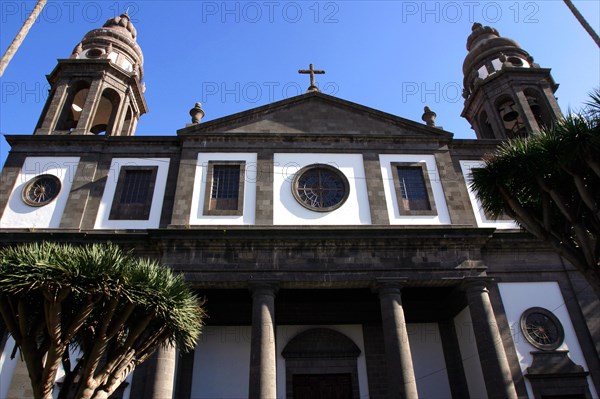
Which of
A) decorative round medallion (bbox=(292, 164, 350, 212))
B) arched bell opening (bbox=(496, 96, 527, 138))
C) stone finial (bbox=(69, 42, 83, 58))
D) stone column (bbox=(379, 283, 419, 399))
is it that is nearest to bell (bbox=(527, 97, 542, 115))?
arched bell opening (bbox=(496, 96, 527, 138))

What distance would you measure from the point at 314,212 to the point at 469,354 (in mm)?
7065

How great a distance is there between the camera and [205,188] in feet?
54.6

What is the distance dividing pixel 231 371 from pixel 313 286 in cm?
427

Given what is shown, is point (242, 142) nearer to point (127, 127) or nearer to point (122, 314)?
point (127, 127)

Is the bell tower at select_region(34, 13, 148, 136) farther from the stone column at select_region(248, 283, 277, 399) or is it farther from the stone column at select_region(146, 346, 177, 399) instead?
the stone column at select_region(248, 283, 277, 399)

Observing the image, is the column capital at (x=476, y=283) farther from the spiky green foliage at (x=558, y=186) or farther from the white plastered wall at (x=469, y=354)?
the spiky green foliage at (x=558, y=186)

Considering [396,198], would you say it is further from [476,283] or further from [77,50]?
[77,50]

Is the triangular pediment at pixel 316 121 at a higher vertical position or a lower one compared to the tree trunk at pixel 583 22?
higher

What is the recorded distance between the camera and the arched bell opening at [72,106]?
19.1m

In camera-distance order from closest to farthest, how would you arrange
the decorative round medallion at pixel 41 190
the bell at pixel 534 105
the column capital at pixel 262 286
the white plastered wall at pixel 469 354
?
the column capital at pixel 262 286, the white plastered wall at pixel 469 354, the decorative round medallion at pixel 41 190, the bell at pixel 534 105

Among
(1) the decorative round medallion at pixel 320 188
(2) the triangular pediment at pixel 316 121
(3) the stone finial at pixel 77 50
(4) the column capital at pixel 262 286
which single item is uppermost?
(3) the stone finial at pixel 77 50

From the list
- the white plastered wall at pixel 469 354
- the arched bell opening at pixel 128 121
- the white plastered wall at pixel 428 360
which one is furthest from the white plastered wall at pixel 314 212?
the arched bell opening at pixel 128 121

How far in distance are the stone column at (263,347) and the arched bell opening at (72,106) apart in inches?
446

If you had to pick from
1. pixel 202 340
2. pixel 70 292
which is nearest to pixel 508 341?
pixel 202 340
